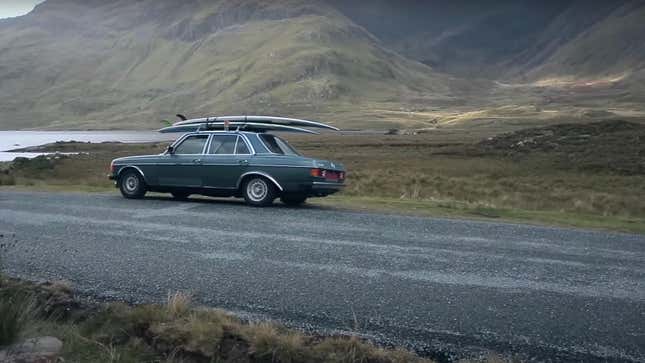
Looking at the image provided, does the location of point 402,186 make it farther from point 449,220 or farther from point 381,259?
point 381,259

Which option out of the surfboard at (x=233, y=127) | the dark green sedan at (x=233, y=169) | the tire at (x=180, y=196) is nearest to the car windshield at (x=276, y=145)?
the dark green sedan at (x=233, y=169)

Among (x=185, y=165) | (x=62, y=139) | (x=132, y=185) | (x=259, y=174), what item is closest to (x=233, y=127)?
(x=185, y=165)

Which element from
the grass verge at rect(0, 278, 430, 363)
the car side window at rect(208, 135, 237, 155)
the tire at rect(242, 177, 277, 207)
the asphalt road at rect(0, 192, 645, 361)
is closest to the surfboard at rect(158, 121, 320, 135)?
the car side window at rect(208, 135, 237, 155)

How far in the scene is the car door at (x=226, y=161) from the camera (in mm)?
15766

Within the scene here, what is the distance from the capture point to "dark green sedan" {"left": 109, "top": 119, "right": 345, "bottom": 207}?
15.4m

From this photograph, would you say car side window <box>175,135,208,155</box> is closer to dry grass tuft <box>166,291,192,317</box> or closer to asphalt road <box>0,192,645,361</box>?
asphalt road <box>0,192,645,361</box>

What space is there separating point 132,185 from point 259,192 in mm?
3391

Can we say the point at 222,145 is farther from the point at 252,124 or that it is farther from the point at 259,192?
the point at 259,192

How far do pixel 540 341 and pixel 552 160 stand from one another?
44.9 metres

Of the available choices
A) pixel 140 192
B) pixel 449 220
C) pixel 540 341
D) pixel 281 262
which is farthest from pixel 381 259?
pixel 140 192

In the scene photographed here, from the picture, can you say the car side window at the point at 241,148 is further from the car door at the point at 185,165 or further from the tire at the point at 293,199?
the tire at the point at 293,199

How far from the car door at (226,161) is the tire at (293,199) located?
1198 mm

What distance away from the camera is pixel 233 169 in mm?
15789

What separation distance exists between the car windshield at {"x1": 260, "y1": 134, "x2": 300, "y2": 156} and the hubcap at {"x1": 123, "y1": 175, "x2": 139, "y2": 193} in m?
3.31
